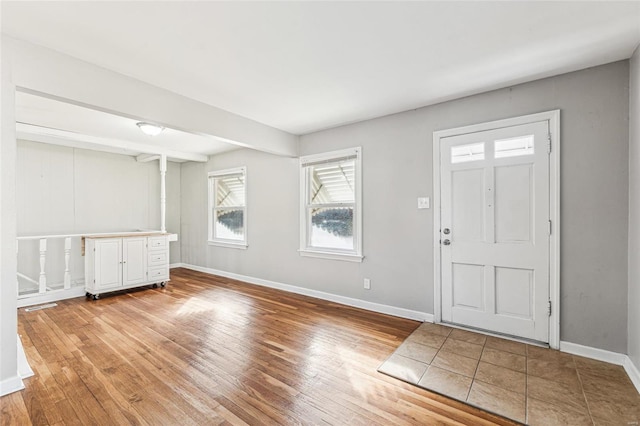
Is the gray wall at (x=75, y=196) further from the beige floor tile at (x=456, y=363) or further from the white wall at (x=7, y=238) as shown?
the beige floor tile at (x=456, y=363)

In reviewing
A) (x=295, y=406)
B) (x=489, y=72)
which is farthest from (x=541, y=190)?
(x=295, y=406)

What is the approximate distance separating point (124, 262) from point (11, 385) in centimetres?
273

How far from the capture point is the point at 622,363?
2279 mm

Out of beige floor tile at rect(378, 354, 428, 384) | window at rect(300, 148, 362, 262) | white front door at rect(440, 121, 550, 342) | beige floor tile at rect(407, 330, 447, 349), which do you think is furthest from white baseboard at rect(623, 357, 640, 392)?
window at rect(300, 148, 362, 262)

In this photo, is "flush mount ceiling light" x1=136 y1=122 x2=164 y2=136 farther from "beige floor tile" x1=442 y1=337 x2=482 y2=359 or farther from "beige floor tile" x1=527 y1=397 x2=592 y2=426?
"beige floor tile" x1=527 y1=397 x2=592 y2=426

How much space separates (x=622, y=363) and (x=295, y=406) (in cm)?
263

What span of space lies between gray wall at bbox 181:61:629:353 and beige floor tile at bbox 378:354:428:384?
1005 millimetres

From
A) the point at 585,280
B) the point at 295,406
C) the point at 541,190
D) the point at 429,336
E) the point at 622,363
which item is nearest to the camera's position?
the point at 295,406

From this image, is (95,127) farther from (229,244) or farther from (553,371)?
(553,371)

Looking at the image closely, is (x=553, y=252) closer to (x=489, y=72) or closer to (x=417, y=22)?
(x=489, y=72)

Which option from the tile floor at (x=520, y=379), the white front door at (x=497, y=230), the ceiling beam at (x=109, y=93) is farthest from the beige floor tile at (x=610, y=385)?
the ceiling beam at (x=109, y=93)

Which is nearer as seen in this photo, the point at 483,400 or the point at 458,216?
the point at 483,400

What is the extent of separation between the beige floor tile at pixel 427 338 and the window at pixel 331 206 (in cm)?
117

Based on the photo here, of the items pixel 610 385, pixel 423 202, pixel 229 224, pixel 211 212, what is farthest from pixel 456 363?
pixel 211 212
